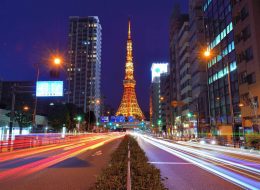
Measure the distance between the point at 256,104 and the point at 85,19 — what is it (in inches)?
6579

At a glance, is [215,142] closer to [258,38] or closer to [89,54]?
[258,38]

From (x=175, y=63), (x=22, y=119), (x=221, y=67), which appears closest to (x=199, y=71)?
(x=221, y=67)

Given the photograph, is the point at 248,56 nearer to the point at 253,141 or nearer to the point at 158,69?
the point at 253,141

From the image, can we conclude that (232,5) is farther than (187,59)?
No

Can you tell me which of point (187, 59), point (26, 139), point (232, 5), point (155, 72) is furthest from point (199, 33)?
point (155, 72)

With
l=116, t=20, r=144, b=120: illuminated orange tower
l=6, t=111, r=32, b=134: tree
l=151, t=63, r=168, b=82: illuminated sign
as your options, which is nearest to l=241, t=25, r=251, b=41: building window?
l=6, t=111, r=32, b=134: tree

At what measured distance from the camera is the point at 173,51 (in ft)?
350

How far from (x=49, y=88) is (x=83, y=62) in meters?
156

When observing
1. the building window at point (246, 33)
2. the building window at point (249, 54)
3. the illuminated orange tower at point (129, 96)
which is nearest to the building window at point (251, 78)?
the building window at point (249, 54)

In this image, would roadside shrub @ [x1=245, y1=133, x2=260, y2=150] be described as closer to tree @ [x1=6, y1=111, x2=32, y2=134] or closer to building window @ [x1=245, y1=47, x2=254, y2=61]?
building window @ [x1=245, y1=47, x2=254, y2=61]

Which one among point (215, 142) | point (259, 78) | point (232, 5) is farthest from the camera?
point (232, 5)

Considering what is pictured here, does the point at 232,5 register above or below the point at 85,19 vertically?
below

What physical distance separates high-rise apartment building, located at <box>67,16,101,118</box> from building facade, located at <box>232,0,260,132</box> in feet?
419

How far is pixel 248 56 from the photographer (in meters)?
41.7
